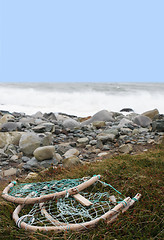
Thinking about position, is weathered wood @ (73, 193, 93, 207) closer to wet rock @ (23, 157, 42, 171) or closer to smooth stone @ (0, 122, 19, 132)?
wet rock @ (23, 157, 42, 171)

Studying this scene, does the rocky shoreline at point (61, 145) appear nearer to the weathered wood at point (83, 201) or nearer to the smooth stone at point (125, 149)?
the smooth stone at point (125, 149)

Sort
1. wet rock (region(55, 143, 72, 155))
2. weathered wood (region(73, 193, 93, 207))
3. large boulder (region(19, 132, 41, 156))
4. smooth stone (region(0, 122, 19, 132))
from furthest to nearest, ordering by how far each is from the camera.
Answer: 1. smooth stone (region(0, 122, 19, 132))
2. wet rock (region(55, 143, 72, 155))
3. large boulder (region(19, 132, 41, 156))
4. weathered wood (region(73, 193, 93, 207))

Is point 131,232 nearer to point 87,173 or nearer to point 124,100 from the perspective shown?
point 87,173

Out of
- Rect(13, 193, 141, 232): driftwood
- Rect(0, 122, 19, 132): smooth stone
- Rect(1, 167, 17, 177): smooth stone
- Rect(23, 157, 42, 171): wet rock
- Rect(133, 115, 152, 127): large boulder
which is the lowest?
Rect(1, 167, 17, 177): smooth stone

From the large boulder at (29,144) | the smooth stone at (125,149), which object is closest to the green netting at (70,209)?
the large boulder at (29,144)

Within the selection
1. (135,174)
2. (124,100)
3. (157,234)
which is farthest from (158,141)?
(124,100)

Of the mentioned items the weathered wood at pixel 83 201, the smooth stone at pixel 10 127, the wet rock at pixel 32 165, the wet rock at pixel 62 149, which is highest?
the weathered wood at pixel 83 201

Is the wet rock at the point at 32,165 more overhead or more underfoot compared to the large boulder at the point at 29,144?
more underfoot

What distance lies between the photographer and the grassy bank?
8.32ft

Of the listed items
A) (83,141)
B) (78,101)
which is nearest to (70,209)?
(83,141)

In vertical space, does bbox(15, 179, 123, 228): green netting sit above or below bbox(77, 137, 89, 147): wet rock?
above

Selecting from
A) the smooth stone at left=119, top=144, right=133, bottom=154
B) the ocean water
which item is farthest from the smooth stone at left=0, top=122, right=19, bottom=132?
the ocean water

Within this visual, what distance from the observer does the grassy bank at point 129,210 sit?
2.54m

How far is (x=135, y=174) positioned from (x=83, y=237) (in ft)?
5.39
